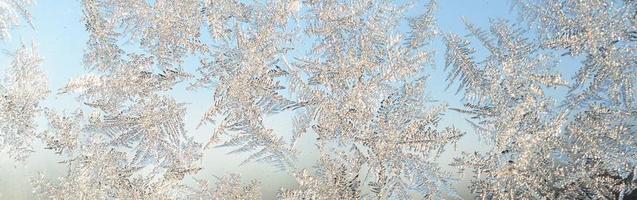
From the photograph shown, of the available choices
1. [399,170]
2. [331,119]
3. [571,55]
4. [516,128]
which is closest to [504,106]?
[516,128]

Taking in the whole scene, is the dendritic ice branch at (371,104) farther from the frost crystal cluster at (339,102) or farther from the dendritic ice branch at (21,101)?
the dendritic ice branch at (21,101)

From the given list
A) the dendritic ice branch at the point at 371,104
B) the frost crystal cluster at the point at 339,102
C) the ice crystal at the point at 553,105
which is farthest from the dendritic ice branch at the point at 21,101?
the ice crystal at the point at 553,105

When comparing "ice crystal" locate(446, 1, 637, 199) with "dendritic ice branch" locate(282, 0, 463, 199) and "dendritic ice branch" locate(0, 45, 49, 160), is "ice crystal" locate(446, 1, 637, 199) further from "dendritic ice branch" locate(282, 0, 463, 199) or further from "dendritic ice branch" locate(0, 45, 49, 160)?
"dendritic ice branch" locate(0, 45, 49, 160)

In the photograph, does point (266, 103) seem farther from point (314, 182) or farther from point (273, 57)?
point (314, 182)

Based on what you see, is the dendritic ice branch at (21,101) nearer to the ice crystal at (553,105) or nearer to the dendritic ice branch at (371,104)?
the dendritic ice branch at (371,104)

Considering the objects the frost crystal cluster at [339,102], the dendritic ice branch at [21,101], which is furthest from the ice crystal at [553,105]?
the dendritic ice branch at [21,101]

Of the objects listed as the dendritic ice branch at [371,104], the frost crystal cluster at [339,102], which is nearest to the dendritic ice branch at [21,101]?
the frost crystal cluster at [339,102]

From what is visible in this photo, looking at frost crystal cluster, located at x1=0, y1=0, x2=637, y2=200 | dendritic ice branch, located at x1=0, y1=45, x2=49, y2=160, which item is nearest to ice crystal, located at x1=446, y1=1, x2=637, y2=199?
frost crystal cluster, located at x1=0, y1=0, x2=637, y2=200

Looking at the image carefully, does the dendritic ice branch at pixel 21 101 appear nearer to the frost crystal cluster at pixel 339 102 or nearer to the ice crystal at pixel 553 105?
the frost crystal cluster at pixel 339 102
